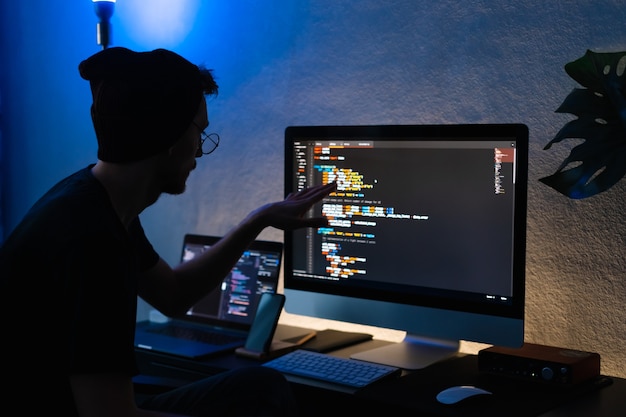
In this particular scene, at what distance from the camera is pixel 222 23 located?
Answer: 2.80 metres

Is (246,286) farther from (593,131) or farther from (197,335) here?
(593,131)

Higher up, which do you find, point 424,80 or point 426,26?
point 426,26

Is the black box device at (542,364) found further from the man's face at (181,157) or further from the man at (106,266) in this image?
the man's face at (181,157)

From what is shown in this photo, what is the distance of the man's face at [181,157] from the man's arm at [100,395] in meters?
0.47

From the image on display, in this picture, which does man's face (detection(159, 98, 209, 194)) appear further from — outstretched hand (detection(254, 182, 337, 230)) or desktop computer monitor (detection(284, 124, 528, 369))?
desktop computer monitor (detection(284, 124, 528, 369))

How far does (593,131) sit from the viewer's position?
1.84 meters

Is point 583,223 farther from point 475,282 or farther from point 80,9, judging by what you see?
point 80,9

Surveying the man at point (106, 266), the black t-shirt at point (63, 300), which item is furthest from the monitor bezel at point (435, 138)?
the black t-shirt at point (63, 300)

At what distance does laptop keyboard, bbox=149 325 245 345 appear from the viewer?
91.8 inches

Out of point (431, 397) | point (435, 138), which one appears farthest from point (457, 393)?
point (435, 138)

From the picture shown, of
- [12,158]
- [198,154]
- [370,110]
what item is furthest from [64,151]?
[198,154]

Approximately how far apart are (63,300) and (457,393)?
829mm

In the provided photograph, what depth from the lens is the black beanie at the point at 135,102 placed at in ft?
5.34

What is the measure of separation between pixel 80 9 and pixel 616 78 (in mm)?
2191
